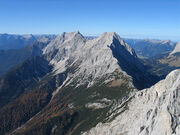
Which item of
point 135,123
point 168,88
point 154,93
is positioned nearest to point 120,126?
point 135,123

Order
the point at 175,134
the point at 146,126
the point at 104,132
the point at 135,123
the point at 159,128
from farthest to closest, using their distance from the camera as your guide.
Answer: the point at 104,132, the point at 135,123, the point at 146,126, the point at 159,128, the point at 175,134

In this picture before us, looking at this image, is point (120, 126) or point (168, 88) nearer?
point (168, 88)

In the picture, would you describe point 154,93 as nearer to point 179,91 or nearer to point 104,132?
point 179,91

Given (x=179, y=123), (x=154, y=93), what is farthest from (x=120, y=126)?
(x=179, y=123)

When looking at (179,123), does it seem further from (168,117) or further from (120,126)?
(120,126)

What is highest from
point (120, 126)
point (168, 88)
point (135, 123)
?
point (168, 88)

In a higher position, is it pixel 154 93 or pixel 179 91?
pixel 179 91

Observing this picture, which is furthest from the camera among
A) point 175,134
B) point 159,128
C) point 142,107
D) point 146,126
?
point 142,107
